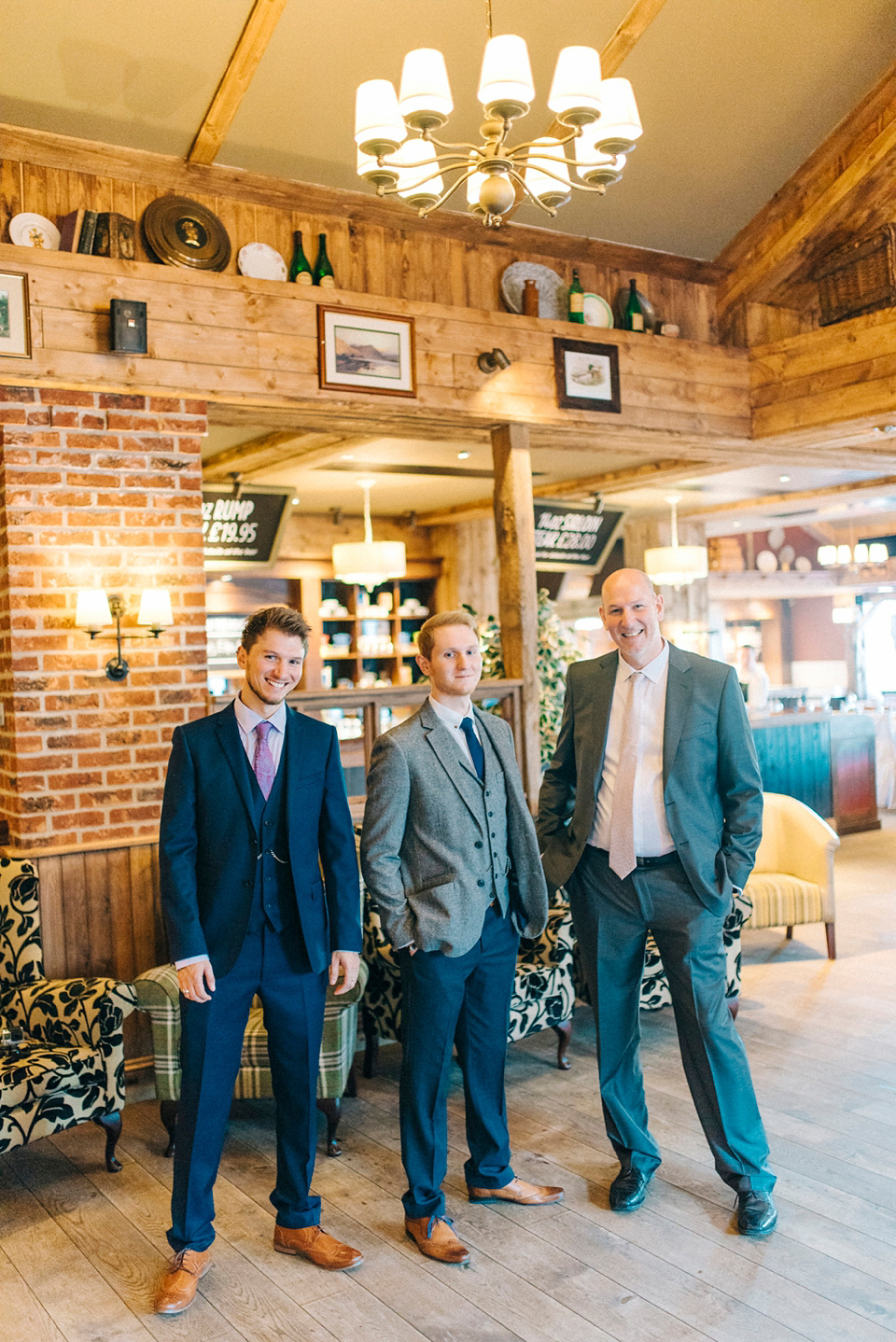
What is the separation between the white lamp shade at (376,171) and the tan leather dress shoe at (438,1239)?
292 cm

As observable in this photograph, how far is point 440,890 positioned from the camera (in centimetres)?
286

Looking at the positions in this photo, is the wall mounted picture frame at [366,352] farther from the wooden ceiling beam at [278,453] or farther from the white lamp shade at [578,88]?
the white lamp shade at [578,88]

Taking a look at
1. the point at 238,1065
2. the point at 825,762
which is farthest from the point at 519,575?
the point at 825,762

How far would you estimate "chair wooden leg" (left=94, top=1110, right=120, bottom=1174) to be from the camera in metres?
3.61

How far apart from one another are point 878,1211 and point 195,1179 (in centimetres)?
191

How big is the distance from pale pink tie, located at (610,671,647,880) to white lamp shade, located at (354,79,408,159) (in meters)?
1.67

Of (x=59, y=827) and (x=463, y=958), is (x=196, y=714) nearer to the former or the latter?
(x=59, y=827)

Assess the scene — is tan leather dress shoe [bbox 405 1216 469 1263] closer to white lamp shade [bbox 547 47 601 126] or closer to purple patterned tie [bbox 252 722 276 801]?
purple patterned tie [bbox 252 722 276 801]

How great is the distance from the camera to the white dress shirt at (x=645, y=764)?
10.1ft

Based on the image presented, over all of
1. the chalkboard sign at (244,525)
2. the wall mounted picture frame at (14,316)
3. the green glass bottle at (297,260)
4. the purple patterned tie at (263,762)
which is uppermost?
the green glass bottle at (297,260)

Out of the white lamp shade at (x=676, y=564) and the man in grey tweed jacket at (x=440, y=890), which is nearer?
the man in grey tweed jacket at (x=440, y=890)

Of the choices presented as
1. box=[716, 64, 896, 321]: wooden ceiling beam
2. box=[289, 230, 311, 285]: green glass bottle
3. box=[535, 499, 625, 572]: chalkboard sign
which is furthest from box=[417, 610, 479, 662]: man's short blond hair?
box=[535, 499, 625, 572]: chalkboard sign

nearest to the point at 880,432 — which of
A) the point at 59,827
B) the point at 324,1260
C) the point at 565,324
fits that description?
the point at 565,324

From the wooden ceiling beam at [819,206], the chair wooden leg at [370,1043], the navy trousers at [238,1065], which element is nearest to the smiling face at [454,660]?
the navy trousers at [238,1065]
